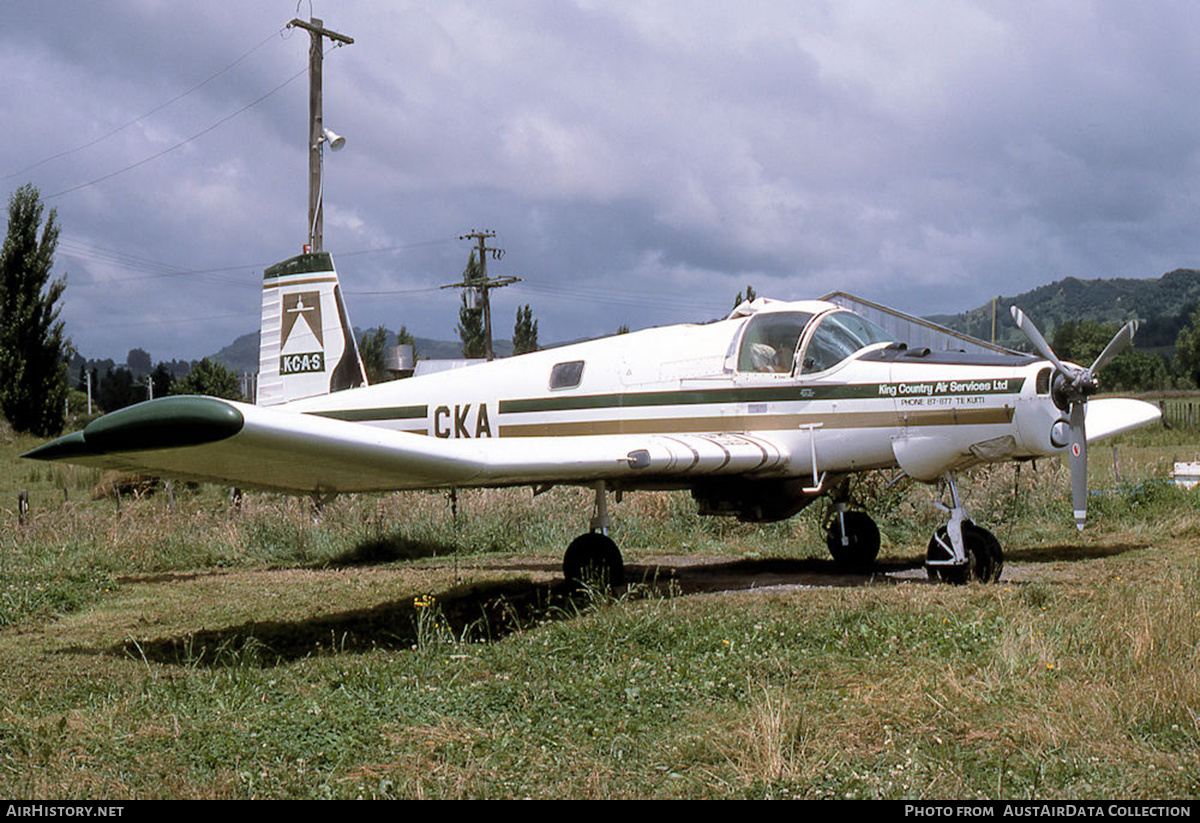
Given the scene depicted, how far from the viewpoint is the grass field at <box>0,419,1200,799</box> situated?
4.25m

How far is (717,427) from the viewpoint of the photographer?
934cm

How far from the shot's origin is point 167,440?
565 cm

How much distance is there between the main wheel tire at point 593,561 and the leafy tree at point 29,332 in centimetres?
3287

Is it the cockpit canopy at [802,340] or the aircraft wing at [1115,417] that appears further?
the aircraft wing at [1115,417]

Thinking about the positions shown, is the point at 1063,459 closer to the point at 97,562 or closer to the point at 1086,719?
the point at 1086,719

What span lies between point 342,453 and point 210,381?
156 ft

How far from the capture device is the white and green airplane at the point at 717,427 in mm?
6824

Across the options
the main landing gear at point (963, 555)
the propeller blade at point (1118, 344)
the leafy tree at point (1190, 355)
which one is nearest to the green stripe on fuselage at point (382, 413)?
the main landing gear at point (963, 555)

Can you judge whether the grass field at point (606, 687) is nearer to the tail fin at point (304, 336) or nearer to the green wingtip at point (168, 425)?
the green wingtip at point (168, 425)

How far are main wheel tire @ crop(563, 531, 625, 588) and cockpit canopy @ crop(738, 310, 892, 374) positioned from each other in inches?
85.7

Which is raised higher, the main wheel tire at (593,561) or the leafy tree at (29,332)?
the leafy tree at (29,332)

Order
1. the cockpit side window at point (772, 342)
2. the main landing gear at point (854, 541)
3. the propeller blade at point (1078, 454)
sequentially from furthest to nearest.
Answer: the main landing gear at point (854, 541) < the cockpit side window at point (772, 342) < the propeller blade at point (1078, 454)

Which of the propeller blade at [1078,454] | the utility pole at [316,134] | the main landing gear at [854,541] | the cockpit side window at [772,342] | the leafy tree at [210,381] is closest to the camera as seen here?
the propeller blade at [1078,454]

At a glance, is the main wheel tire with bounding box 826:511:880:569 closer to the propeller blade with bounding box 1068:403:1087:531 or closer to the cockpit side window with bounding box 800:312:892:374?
the cockpit side window with bounding box 800:312:892:374
